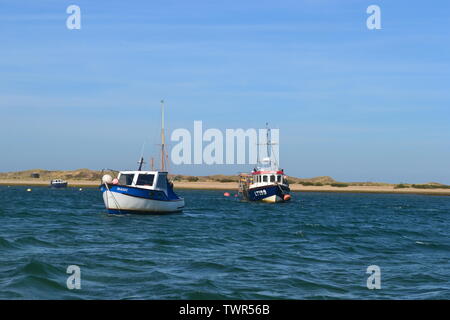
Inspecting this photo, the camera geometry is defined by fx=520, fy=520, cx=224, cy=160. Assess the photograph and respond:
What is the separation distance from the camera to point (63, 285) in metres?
15.7

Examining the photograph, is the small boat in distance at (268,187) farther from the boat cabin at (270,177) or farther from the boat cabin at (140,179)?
the boat cabin at (140,179)

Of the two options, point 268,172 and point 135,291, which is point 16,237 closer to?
point 135,291

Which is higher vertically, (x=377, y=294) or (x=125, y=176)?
(x=125, y=176)

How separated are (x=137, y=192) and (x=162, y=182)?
→ 334cm

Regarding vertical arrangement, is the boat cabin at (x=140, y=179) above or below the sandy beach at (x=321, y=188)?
above

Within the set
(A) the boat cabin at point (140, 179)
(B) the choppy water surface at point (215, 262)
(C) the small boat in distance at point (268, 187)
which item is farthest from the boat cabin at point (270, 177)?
(B) the choppy water surface at point (215, 262)

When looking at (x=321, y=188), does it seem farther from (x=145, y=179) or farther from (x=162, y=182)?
(x=145, y=179)

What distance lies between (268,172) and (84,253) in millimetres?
53179

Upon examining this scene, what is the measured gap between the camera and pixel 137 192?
40.9 metres

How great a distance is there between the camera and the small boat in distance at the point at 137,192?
40469 mm

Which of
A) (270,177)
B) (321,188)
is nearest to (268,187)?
(270,177)

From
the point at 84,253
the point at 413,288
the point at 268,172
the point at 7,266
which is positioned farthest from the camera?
the point at 268,172

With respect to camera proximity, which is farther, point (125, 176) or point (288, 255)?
point (125, 176)

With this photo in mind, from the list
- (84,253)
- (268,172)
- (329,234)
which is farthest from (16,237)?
(268,172)
